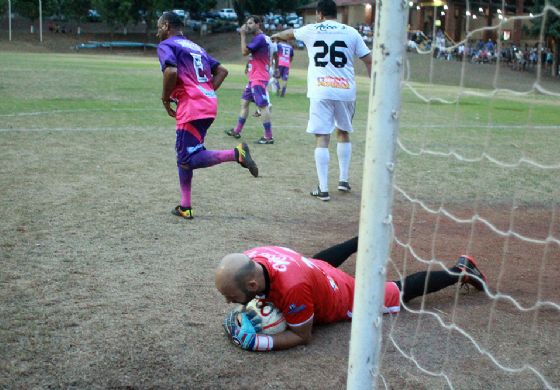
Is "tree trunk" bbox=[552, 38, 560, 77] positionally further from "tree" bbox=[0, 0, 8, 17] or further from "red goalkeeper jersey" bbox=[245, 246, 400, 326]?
"tree" bbox=[0, 0, 8, 17]

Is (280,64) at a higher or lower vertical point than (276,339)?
higher

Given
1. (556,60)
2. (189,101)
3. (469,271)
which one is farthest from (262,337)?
(556,60)

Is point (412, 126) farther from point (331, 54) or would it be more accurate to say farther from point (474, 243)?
point (474, 243)

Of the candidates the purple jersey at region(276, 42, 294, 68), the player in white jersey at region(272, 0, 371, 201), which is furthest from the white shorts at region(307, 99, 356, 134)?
the purple jersey at region(276, 42, 294, 68)

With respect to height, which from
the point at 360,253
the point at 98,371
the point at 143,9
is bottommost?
the point at 98,371

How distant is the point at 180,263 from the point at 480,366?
8.45 feet

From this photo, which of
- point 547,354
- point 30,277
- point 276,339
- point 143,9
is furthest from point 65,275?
point 143,9

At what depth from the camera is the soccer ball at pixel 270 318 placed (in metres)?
3.89

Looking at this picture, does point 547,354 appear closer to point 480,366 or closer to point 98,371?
point 480,366

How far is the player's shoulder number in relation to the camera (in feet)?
24.6

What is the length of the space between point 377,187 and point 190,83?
4.01 meters

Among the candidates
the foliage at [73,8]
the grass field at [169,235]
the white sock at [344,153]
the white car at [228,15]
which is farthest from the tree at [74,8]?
the white sock at [344,153]

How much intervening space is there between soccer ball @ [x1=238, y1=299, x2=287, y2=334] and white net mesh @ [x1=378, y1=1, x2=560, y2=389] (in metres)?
0.65

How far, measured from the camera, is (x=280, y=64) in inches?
872
